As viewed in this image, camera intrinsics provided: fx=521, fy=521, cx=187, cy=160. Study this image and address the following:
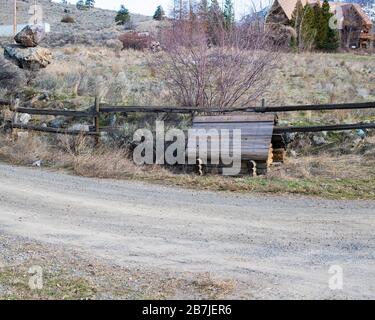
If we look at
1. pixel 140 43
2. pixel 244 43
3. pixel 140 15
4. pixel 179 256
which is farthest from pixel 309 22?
pixel 140 15

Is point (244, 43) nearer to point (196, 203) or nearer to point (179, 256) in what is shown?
point (196, 203)

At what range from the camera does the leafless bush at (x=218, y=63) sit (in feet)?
48.6

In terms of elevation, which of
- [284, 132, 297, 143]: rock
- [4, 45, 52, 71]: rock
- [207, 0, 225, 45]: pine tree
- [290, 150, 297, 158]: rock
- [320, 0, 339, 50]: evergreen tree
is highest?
[320, 0, 339, 50]: evergreen tree

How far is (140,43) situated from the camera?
3256 cm

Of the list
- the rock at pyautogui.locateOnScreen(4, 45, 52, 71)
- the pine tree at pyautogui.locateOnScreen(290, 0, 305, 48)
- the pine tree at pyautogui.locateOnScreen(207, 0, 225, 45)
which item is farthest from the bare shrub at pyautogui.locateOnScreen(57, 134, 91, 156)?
the pine tree at pyautogui.locateOnScreen(290, 0, 305, 48)

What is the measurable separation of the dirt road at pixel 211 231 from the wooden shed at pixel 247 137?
167cm

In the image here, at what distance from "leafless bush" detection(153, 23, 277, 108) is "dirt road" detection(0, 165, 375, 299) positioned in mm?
5383

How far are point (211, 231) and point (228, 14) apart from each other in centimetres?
1085

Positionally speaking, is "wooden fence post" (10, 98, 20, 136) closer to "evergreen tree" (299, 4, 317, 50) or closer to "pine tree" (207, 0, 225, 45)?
"pine tree" (207, 0, 225, 45)

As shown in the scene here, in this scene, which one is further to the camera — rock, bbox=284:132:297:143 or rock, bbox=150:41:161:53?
rock, bbox=150:41:161:53

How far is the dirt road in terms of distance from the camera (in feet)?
18.1

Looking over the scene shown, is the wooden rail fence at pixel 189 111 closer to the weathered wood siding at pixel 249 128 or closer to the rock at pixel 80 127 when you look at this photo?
the rock at pixel 80 127

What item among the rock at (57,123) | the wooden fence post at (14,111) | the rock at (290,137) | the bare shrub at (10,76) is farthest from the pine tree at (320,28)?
the wooden fence post at (14,111)
